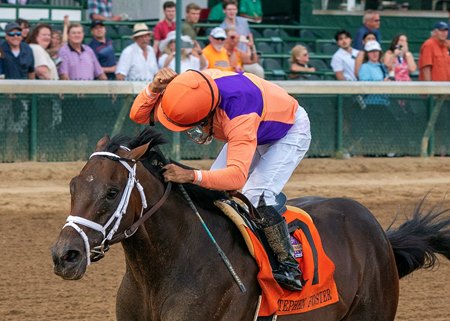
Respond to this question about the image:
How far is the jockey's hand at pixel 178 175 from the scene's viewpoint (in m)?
4.82

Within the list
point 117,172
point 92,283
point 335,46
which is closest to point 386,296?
point 117,172

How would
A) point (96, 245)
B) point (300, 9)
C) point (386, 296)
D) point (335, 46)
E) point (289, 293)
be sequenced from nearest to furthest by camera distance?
point (96, 245), point (289, 293), point (386, 296), point (335, 46), point (300, 9)

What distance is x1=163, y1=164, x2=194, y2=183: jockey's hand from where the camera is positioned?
482cm

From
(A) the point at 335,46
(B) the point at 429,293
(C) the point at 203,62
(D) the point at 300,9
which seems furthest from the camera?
(D) the point at 300,9

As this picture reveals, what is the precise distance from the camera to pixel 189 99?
4848mm

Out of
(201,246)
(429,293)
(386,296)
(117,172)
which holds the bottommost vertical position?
(429,293)

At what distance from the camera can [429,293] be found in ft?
25.7

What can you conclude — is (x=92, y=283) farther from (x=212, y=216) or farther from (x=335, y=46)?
(x=335, y=46)

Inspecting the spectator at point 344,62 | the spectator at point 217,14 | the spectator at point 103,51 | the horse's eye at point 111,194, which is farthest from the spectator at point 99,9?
the horse's eye at point 111,194

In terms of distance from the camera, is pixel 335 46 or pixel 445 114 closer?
pixel 445 114

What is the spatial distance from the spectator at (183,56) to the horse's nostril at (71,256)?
801cm

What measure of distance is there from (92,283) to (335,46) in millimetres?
9899

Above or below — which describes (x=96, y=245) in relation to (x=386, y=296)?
above

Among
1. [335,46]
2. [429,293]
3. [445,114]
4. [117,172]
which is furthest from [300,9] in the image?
[117,172]
